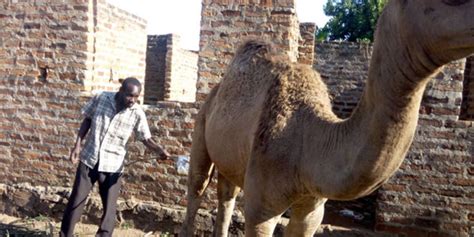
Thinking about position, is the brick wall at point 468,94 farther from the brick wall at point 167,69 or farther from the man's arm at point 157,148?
the brick wall at point 167,69

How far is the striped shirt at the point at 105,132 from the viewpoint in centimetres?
467

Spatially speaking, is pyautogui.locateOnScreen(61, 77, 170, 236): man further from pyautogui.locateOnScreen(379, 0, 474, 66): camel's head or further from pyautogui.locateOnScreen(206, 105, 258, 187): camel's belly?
pyautogui.locateOnScreen(379, 0, 474, 66): camel's head

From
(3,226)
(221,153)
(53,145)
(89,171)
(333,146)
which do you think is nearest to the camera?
(333,146)

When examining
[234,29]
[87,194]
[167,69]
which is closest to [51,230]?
[87,194]

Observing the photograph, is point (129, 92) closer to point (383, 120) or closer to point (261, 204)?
point (261, 204)

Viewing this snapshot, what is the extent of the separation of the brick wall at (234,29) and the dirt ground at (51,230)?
192 cm

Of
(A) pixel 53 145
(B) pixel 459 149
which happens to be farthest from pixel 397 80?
(A) pixel 53 145

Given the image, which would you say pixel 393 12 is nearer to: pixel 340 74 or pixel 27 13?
pixel 27 13

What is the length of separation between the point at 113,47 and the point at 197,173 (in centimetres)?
269

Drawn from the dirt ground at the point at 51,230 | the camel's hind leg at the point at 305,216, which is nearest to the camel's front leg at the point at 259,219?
the camel's hind leg at the point at 305,216

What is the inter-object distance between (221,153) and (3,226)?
3484 mm

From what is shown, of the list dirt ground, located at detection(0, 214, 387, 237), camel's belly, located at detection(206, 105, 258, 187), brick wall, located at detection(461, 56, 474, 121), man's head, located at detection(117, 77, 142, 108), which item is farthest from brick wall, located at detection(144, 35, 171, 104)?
camel's belly, located at detection(206, 105, 258, 187)

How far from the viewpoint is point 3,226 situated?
587cm

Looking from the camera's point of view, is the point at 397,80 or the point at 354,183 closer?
the point at 397,80
